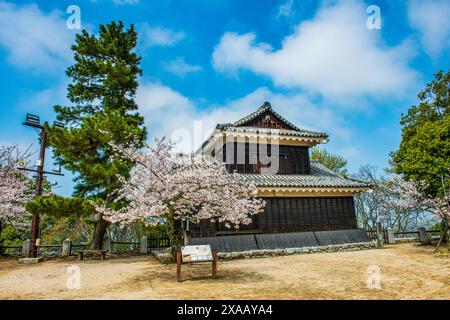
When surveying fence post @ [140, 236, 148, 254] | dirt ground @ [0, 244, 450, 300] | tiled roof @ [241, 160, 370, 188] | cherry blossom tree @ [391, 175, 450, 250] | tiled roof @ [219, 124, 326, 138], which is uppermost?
tiled roof @ [219, 124, 326, 138]

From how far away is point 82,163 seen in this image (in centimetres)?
1452

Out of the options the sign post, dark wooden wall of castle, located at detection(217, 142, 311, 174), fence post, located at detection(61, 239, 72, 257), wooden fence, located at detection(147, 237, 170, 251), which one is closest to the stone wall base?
dark wooden wall of castle, located at detection(217, 142, 311, 174)

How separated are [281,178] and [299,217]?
246 cm

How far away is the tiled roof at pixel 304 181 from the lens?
580 inches

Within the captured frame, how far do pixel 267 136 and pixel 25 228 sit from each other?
2044 cm

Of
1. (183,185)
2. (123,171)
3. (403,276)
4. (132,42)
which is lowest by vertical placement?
(403,276)

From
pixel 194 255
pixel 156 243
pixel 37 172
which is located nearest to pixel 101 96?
pixel 37 172

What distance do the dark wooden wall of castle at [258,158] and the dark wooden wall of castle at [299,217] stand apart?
2.49 metres

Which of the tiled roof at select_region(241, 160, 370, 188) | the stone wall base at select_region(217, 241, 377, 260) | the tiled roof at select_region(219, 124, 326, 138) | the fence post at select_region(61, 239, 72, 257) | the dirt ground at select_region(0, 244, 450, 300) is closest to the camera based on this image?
the dirt ground at select_region(0, 244, 450, 300)

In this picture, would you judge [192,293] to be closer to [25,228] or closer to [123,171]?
[123,171]

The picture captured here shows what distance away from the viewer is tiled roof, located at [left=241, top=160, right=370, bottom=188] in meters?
14.7

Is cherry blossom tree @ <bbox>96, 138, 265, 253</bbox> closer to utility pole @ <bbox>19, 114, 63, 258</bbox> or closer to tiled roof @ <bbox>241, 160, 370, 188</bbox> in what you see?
tiled roof @ <bbox>241, 160, 370, 188</bbox>

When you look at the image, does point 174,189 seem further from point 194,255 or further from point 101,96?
point 101,96
